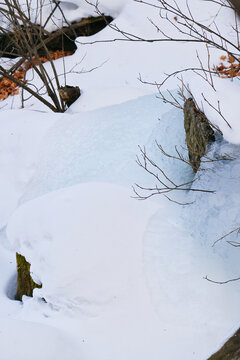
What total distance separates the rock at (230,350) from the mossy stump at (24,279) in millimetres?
1703

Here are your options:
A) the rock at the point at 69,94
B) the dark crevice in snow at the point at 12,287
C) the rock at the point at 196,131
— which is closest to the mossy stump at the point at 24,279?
the dark crevice in snow at the point at 12,287

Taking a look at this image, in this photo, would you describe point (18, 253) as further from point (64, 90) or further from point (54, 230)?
point (64, 90)

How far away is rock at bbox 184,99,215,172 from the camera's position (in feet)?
12.1

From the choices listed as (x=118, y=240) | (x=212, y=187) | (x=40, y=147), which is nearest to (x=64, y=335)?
(x=118, y=240)

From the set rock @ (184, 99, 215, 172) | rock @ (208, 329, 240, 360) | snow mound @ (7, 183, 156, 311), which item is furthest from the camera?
rock @ (184, 99, 215, 172)

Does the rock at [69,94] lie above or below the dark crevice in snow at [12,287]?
above

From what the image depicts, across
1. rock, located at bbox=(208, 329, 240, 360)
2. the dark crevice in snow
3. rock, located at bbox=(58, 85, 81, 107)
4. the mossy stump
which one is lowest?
the dark crevice in snow

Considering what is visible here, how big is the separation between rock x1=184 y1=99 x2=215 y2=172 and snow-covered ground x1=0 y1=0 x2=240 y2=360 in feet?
0.30

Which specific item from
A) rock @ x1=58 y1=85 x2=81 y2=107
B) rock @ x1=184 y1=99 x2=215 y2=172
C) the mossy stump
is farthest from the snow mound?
rock @ x1=58 y1=85 x2=81 y2=107

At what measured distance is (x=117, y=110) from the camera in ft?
17.0

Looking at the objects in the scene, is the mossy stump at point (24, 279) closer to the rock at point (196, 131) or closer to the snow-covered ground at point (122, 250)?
the snow-covered ground at point (122, 250)

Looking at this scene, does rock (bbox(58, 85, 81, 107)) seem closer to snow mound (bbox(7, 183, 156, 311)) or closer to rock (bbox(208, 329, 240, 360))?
snow mound (bbox(7, 183, 156, 311))

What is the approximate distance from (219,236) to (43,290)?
1374mm

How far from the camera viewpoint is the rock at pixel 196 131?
370 cm
